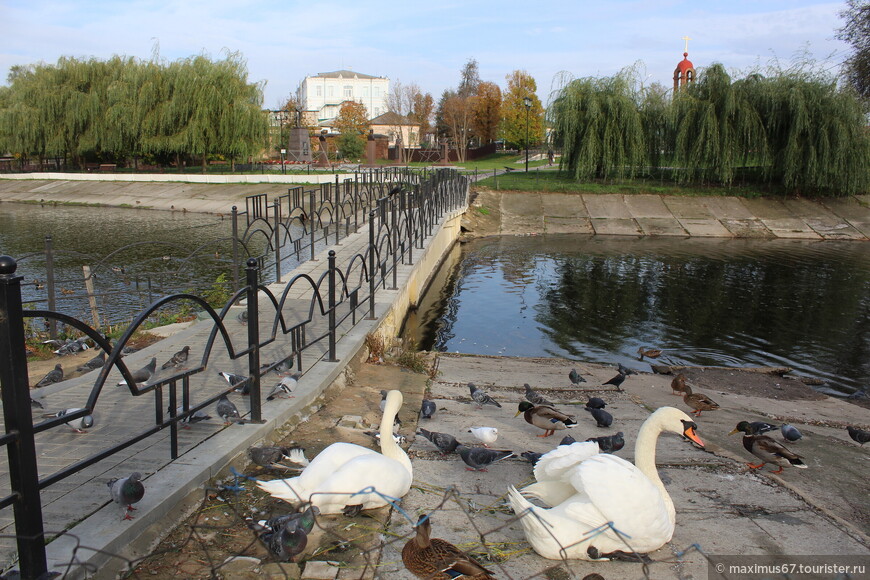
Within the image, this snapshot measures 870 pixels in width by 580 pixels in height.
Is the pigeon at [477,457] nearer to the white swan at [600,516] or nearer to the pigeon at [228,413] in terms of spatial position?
the white swan at [600,516]

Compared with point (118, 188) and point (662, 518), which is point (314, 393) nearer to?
point (662, 518)

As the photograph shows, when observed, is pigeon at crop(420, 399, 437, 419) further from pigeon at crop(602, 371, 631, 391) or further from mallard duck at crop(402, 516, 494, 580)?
pigeon at crop(602, 371, 631, 391)

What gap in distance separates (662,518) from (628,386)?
5.67 meters

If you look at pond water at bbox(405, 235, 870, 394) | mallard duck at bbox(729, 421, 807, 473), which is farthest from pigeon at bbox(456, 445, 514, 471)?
pond water at bbox(405, 235, 870, 394)

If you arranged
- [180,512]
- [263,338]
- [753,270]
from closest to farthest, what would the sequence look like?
[180,512] < [263,338] < [753,270]

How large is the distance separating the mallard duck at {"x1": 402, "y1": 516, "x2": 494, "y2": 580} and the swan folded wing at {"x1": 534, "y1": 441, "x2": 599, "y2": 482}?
0.78m

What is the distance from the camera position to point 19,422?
8.14 ft

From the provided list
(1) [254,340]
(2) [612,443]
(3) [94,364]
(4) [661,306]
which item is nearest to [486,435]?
(2) [612,443]

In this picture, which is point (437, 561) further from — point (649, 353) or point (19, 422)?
point (649, 353)

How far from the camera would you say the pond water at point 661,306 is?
1130 cm

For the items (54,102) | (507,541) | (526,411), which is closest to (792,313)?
(526,411)

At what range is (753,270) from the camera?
19.1 m

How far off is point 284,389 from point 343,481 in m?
1.75

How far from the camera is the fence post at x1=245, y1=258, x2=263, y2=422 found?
175 inches
